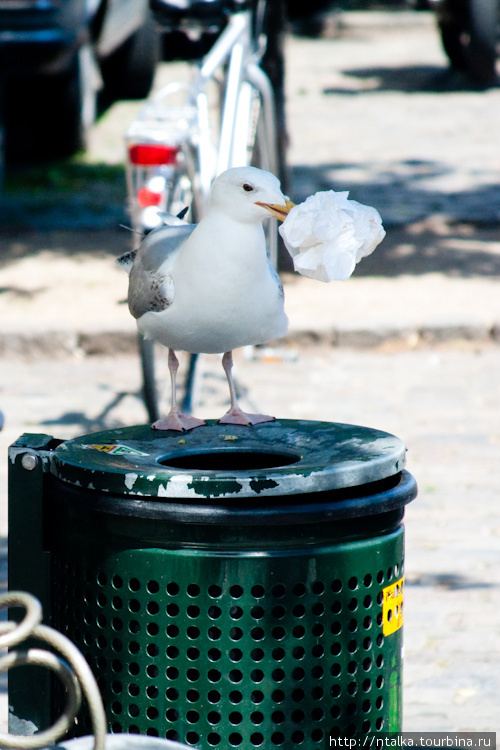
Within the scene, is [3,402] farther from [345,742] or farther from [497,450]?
[345,742]

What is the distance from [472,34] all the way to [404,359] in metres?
8.12

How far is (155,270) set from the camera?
229 centimetres

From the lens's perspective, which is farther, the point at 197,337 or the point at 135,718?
the point at 197,337

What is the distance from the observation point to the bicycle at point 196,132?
4.42 meters

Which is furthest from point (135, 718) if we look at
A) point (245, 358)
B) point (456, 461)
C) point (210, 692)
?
point (245, 358)

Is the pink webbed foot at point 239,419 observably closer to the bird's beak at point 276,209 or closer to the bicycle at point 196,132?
the bird's beak at point 276,209

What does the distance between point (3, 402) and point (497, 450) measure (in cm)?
248

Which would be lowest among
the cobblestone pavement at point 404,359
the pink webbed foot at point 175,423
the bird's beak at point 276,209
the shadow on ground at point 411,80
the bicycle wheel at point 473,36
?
the cobblestone pavement at point 404,359

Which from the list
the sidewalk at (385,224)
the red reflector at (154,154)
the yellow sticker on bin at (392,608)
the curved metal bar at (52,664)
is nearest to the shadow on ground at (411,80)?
the sidewalk at (385,224)

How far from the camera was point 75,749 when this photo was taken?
5.51 feet

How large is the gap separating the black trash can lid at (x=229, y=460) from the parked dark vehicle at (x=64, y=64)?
667 centimetres

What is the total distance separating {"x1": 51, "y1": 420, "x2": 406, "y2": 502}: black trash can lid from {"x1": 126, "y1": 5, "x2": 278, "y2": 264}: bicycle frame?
207 cm

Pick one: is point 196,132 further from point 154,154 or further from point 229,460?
point 229,460

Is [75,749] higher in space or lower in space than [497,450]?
higher
